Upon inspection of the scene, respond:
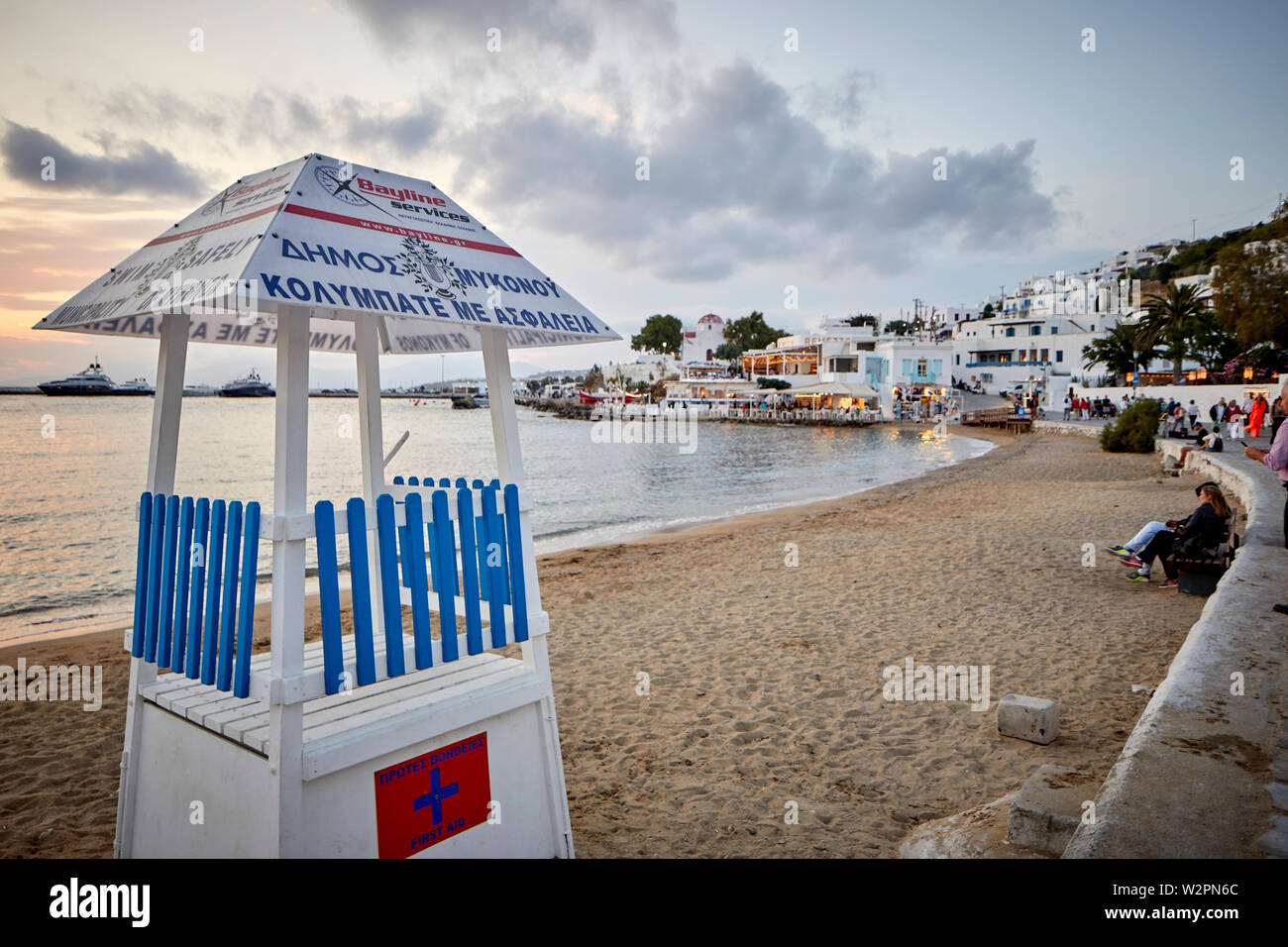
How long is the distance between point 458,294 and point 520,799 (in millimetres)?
2301

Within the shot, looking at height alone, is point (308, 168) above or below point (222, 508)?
above

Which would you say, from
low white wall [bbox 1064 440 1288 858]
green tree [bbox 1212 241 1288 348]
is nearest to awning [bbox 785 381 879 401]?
green tree [bbox 1212 241 1288 348]

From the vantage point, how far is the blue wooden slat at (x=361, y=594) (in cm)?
290

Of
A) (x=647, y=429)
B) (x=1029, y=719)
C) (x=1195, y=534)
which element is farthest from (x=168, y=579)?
(x=647, y=429)

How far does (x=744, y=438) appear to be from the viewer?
203 ft

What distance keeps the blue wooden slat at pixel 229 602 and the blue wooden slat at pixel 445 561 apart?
76cm

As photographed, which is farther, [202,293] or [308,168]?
[308,168]

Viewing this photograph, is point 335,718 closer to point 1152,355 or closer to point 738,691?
point 738,691

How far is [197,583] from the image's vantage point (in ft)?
10.5

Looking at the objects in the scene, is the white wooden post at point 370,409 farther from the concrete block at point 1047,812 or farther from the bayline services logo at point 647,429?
the bayline services logo at point 647,429

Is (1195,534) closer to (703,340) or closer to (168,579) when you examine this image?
(168,579)

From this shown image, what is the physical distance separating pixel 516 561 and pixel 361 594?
2.41 ft
